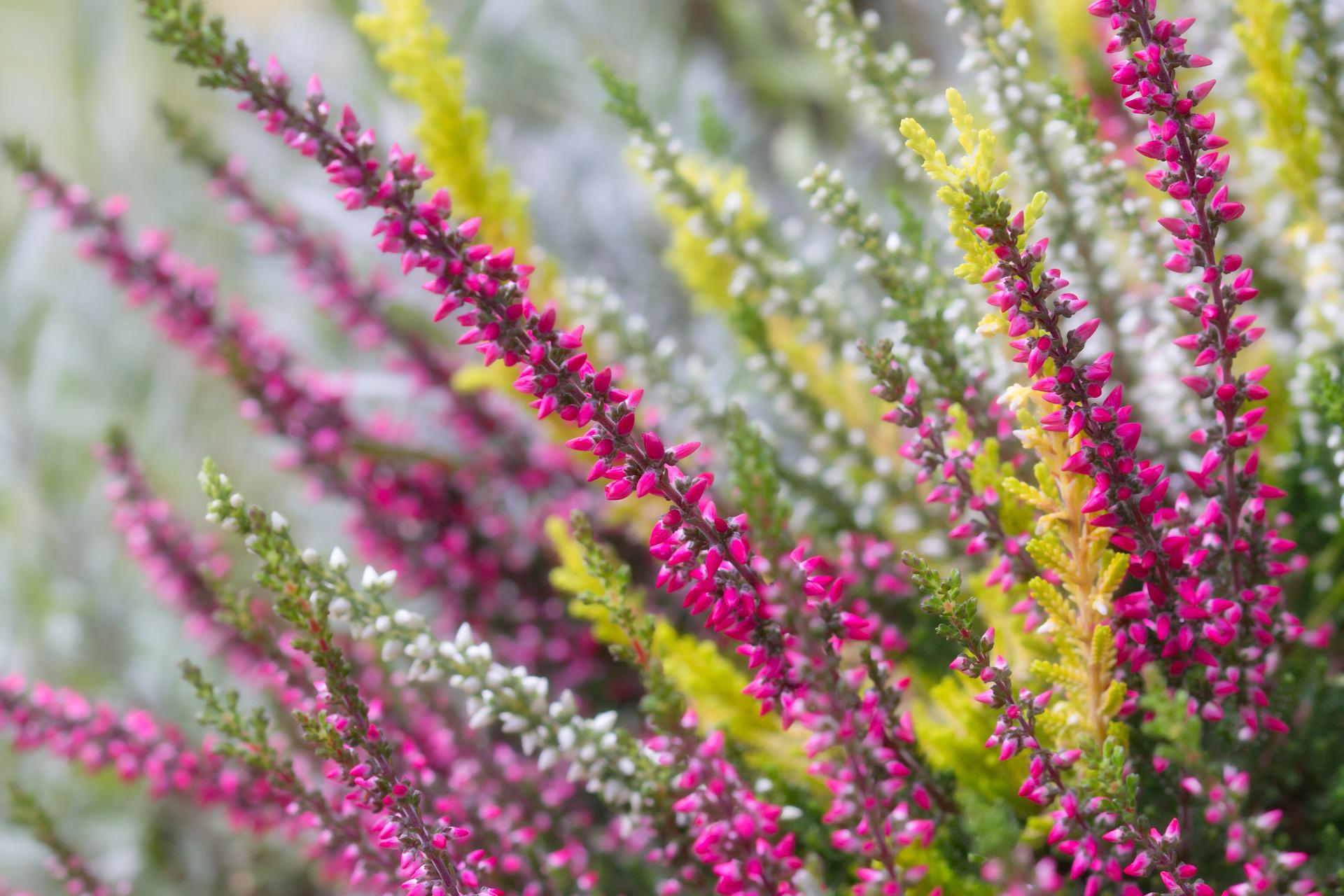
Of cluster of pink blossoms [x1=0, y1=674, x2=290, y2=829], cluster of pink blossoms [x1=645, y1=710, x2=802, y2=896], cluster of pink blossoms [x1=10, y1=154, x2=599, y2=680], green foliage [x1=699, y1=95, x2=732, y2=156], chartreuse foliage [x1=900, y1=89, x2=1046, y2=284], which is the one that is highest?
green foliage [x1=699, y1=95, x2=732, y2=156]

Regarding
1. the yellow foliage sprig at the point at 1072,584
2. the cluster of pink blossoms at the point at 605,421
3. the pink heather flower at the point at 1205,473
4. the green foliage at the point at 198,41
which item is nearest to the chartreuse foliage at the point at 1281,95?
the pink heather flower at the point at 1205,473

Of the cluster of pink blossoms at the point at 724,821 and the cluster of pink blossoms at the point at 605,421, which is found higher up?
the cluster of pink blossoms at the point at 605,421

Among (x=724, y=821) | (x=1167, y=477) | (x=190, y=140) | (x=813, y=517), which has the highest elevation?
(x=190, y=140)

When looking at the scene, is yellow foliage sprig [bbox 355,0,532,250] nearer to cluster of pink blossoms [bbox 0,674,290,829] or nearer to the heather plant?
the heather plant

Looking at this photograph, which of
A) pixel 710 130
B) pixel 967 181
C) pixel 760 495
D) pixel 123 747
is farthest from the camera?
pixel 710 130

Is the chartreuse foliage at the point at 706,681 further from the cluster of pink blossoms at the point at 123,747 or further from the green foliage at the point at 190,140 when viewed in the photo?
the green foliage at the point at 190,140

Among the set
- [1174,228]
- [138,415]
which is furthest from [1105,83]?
[138,415]

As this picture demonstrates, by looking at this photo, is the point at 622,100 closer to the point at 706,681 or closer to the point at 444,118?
the point at 444,118

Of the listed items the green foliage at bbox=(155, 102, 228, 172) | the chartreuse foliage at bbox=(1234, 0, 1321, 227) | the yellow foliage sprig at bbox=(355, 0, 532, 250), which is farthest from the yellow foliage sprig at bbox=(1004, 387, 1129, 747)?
the green foliage at bbox=(155, 102, 228, 172)

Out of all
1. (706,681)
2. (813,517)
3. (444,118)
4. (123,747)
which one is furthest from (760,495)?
(123,747)
